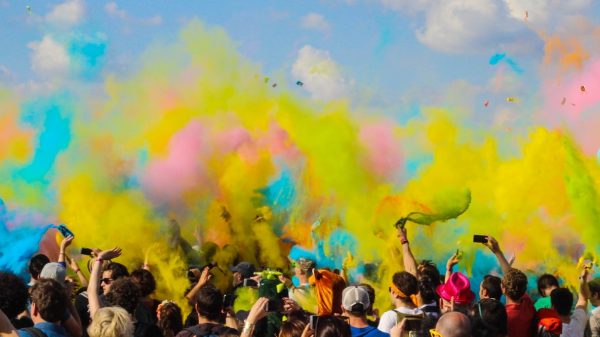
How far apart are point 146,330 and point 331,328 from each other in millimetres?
1421

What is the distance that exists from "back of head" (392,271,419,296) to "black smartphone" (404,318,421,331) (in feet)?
4.57

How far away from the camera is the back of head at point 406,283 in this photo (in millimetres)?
6395

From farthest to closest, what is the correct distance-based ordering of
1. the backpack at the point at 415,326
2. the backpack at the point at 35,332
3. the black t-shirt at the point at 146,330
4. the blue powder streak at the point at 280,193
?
the blue powder streak at the point at 280,193 → the black t-shirt at the point at 146,330 → the backpack at the point at 415,326 → the backpack at the point at 35,332

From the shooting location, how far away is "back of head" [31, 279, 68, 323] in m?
4.90

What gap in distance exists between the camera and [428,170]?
687 inches

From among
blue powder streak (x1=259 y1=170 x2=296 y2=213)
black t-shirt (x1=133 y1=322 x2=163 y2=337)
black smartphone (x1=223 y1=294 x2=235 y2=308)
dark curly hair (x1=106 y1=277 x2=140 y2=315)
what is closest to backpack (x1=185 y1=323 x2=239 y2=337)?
black t-shirt (x1=133 y1=322 x2=163 y2=337)

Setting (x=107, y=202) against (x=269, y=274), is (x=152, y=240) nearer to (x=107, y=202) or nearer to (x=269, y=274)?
A: (x=107, y=202)

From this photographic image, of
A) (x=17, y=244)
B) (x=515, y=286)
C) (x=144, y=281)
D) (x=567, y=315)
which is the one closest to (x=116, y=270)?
(x=144, y=281)

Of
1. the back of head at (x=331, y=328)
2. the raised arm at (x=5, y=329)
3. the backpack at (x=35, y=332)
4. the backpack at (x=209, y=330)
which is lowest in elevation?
the backpack at (x=209, y=330)

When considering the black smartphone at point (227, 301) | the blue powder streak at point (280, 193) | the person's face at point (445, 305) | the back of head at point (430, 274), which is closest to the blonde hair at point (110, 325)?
the black smartphone at point (227, 301)

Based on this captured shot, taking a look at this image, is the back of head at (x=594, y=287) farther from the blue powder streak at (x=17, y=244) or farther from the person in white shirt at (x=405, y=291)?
the blue powder streak at (x=17, y=244)

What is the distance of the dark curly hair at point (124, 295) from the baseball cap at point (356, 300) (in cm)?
153

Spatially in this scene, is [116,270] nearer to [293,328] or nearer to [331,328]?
[293,328]

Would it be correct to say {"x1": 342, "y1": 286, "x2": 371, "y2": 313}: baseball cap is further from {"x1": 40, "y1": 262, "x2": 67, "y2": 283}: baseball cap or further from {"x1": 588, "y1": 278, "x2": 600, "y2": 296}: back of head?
{"x1": 588, "y1": 278, "x2": 600, "y2": 296}: back of head
